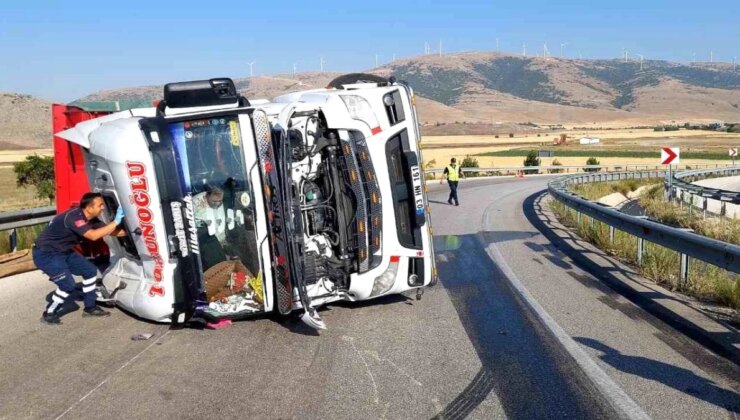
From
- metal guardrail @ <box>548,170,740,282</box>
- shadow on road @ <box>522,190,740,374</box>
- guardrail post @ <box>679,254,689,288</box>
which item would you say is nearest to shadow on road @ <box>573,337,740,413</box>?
Answer: shadow on road @ <box>522,190,740,374</box>

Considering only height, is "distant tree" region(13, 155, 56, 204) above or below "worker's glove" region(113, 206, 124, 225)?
below

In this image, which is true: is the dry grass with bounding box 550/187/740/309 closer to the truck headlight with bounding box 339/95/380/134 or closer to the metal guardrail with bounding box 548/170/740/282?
the metal guardrail with bounding box 548/170/740/282

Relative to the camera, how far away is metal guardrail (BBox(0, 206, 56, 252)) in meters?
11.4

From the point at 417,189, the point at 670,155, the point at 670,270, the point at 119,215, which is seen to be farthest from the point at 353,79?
the point at 670,155

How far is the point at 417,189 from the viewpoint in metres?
7.68

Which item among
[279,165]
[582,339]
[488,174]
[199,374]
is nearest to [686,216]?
[582,339]

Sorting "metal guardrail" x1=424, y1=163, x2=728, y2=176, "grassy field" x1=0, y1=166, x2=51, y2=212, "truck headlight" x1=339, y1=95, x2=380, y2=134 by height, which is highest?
"truck headlight" x1=339, y1=95, x2=380, y2=134

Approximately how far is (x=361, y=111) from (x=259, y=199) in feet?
4.66

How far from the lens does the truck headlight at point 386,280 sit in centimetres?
749

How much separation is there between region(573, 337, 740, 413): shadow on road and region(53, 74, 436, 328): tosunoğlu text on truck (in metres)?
2.30

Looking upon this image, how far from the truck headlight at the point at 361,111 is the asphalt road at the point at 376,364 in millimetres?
2004

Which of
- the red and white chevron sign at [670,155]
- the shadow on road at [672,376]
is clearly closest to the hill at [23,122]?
the red and white chevron sign at [670,155]

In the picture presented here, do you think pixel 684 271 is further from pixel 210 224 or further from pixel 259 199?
pixel 210 224

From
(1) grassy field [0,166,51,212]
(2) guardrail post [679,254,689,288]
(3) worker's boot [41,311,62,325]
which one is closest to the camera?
(3) worker's boot [41,311,62,325]
